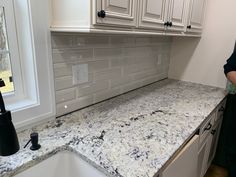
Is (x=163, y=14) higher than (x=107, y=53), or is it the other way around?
(x=163, y=14)

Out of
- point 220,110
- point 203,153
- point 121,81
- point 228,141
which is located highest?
point 121,81

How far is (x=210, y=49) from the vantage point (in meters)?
1.87

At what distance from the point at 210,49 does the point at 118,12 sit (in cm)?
135

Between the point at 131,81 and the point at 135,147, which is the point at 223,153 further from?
the point at 135,147

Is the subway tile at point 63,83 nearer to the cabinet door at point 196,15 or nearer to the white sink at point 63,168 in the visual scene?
the white sink at point 63,168

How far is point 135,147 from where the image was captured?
838mm

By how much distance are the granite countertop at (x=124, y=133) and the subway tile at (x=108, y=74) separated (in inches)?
7.0

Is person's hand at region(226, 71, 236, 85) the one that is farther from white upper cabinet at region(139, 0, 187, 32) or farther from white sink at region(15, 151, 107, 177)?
white sink at region(15, 151, 107, 177)

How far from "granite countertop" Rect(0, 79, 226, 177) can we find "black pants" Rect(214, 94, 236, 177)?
32cm

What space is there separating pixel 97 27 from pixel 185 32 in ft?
3.36

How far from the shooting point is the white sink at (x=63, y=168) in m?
0.78

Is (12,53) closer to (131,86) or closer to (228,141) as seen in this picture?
(131,86)

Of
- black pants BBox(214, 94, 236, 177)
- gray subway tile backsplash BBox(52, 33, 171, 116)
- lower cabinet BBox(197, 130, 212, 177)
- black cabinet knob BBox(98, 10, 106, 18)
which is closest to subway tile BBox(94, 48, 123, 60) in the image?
gray subway tile backsplash BBox(52, 33, 171, 116)

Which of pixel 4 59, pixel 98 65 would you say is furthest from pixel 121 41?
pixel 4 59
